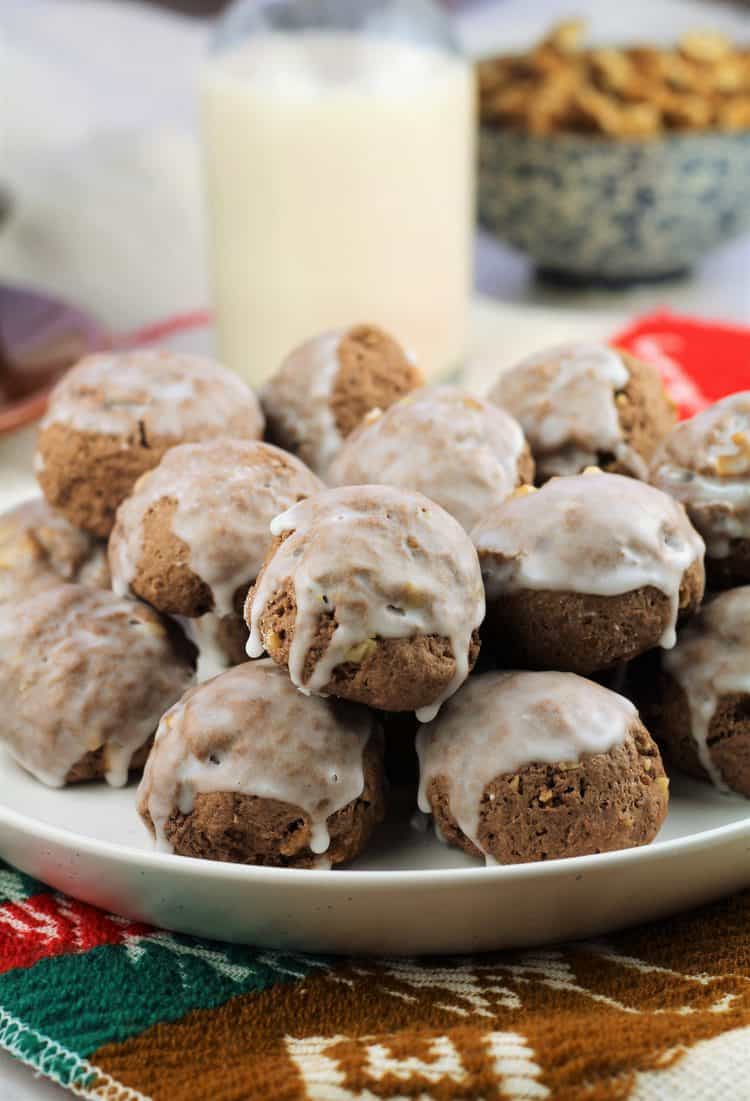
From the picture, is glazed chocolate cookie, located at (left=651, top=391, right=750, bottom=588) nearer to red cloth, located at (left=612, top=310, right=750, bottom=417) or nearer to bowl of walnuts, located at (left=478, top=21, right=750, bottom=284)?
red cloth, located at (left=612, top=310, right=750, bottom=417)

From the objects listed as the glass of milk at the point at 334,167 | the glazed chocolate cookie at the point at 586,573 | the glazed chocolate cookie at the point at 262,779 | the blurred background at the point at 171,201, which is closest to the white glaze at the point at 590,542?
the glazed chocolate cookie at the point at 586,573

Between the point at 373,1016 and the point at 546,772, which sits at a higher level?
the point at 546,772

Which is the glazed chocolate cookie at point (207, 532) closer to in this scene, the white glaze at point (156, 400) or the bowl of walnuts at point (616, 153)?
the white glaze at point (156, 400)

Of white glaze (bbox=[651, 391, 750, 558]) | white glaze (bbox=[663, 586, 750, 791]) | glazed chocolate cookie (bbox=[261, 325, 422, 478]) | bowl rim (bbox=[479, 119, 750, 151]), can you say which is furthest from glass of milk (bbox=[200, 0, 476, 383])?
white glaze (bbox=[663, 586, 750, 791])

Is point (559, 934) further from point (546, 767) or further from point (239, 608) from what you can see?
point (239, 608)

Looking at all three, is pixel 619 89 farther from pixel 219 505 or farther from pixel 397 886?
pixel 397 886

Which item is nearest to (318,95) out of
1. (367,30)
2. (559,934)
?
(367,30)

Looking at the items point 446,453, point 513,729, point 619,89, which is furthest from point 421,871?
point 619,89
